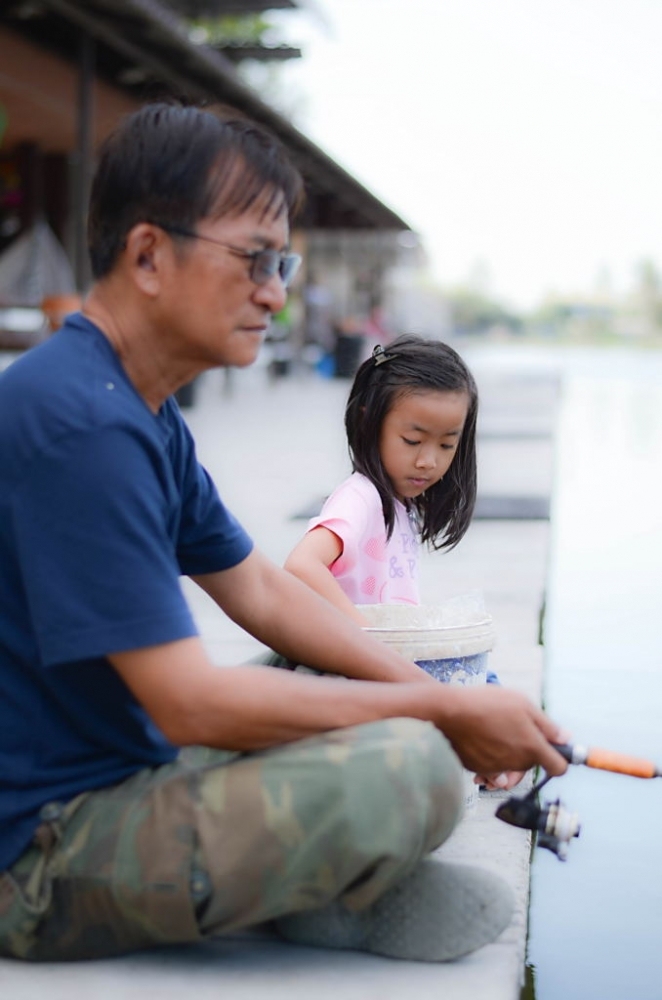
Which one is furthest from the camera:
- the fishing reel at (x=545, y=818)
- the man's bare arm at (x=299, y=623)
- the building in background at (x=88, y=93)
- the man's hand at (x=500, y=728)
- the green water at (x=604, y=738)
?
the building in background at (x=88, y=93)

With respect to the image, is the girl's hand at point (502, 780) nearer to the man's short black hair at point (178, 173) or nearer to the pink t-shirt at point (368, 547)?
the pink t-shirt at point (368, 547)

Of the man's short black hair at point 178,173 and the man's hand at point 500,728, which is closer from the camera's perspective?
the man's short black hair at point 178,173

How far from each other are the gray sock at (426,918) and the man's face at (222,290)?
2.87 ft

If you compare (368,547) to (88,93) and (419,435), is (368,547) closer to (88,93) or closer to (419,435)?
(419,435)

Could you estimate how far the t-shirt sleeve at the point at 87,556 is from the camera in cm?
187

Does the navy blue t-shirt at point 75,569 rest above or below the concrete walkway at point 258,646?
above

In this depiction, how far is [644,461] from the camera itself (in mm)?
11938

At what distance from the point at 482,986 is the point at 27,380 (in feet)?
3.76

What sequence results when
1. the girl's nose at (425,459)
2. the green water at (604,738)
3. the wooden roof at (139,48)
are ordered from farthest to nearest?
the wooden roof at (139,48) → the girl's nose at (425,459) → the green water at (604,738)

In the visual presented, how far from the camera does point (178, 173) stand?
6.56 ft

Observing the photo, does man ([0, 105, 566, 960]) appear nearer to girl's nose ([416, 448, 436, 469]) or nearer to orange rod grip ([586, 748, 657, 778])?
orange rod grip ([586, 748, 657, 778])

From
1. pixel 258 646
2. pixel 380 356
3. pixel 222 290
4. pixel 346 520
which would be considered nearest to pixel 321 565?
pixel 346 520

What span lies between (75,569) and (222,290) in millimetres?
490

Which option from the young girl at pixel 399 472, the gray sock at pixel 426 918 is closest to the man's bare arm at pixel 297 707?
the gray sock at pixel 426 918
